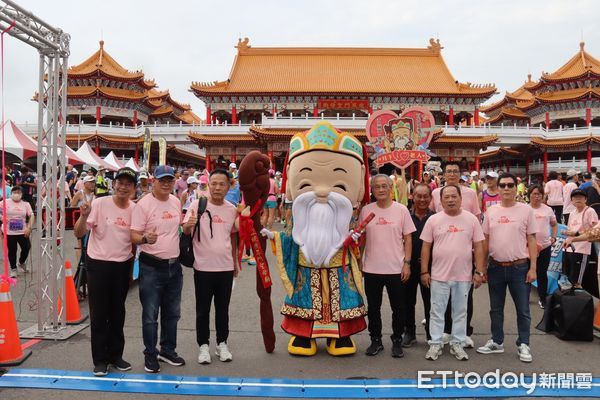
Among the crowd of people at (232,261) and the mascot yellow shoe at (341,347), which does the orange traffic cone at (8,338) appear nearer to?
the crowd of people at (232,261)

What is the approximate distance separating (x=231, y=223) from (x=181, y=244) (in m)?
0.44

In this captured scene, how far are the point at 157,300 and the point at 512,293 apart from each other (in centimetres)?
297

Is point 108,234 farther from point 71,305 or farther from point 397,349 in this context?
point 397,349

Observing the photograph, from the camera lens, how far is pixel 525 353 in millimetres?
3713

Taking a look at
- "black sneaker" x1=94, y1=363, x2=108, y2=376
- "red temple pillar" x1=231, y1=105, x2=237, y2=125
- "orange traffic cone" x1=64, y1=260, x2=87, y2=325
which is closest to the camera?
"black sneaker" x1=94, y1=363, x2=108, y2=376

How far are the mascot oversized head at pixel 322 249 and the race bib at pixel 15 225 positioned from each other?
479cm

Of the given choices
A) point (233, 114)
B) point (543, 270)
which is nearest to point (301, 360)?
point (543, 270)

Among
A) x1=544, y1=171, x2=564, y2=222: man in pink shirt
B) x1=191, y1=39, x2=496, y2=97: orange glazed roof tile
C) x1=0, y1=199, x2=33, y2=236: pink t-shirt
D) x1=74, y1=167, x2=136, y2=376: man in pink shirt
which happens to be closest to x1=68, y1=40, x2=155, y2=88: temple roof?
x1=191, y1=39, x2=496, y2=97: orange glazed roof tile

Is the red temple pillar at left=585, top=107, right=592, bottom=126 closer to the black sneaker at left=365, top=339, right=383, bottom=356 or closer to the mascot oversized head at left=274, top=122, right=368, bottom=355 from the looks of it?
the mascot oversized head at left=274, top=122, right=368, bottom=355

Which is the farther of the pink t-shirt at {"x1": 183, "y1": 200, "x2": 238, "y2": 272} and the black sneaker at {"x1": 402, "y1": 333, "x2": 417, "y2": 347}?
the black sneaker at {"x1": 402, "y1": 333, "x2": 417, "y2": 347}

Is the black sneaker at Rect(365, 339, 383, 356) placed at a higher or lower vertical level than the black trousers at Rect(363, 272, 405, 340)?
lower

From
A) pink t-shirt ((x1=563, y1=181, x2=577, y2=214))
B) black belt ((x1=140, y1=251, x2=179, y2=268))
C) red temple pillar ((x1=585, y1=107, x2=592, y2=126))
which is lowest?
black belt ((x1=140, y1=251, x2=179, y2=268))

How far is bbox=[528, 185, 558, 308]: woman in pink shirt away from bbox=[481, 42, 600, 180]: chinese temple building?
22702 mm

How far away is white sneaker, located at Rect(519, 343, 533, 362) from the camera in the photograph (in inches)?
145
